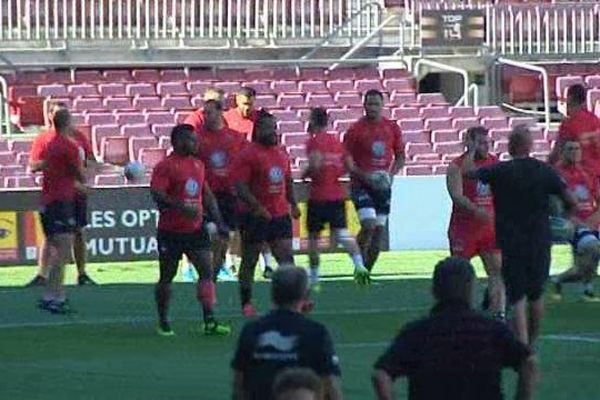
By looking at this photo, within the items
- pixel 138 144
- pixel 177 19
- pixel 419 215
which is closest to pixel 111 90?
pixel 177 19

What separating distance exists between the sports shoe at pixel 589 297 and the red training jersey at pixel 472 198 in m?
2.13

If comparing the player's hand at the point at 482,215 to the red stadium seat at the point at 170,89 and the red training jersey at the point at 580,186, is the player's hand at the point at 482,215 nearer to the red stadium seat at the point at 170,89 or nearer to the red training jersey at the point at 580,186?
the red training jersey at the point at 580,186

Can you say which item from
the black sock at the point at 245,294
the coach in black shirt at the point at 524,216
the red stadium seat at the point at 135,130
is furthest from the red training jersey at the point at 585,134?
the red stadium seat at the point at 135,130

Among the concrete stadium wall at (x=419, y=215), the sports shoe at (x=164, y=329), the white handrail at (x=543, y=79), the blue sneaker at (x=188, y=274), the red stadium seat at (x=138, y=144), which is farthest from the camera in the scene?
the white handrail at (x=543, y=79)

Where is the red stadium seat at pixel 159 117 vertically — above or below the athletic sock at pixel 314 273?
above

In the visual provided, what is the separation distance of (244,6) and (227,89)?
11.6 feet

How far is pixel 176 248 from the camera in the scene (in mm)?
17188

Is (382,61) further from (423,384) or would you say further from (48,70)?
(423,384)

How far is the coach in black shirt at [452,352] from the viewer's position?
333 inches

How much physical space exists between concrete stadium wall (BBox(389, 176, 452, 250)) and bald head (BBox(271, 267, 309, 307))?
767 inches

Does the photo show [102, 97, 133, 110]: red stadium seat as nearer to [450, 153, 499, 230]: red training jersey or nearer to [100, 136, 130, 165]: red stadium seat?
[100, 136, 130, 165]: red stadium seat

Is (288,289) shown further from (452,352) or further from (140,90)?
(140,90)

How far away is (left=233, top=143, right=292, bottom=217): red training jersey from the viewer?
1848cm

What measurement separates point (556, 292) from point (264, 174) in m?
3.59
